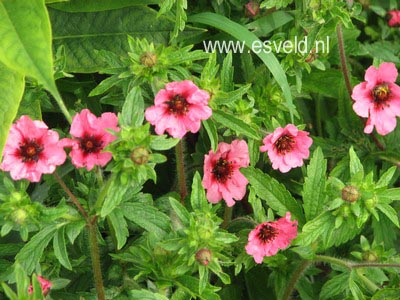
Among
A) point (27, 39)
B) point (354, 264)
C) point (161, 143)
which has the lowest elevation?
point (354, 264)

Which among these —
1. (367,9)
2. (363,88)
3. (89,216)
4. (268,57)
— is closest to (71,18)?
(268,57)

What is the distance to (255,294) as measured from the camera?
2084 millimetres

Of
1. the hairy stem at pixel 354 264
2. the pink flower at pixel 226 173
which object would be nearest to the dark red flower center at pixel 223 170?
the pink flower at pixel 226 173

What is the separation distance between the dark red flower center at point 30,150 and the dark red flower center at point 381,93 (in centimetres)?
109

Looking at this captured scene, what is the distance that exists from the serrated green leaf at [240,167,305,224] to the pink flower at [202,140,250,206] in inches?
2.3

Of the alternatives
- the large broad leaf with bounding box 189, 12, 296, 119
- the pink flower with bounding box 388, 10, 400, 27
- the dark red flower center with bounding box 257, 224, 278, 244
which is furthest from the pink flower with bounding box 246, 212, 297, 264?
the pink flower with bounding box 388, 10, 400, 27

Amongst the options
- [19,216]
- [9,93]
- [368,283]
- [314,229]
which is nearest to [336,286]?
[368,283]

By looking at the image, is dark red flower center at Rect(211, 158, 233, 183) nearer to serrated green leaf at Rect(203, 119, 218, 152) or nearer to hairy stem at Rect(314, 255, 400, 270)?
serrated green leaf at Rect(203, 119, 218, 152)

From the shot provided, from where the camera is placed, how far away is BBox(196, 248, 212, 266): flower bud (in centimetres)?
156

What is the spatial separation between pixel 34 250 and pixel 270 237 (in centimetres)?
62

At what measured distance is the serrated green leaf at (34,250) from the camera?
62.0 inches

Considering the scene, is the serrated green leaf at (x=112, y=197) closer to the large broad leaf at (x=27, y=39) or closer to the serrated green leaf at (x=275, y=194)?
the large broad leaf at (x=27, y=39)

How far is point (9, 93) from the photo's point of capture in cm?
167

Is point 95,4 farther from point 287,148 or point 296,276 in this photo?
point 296,276
